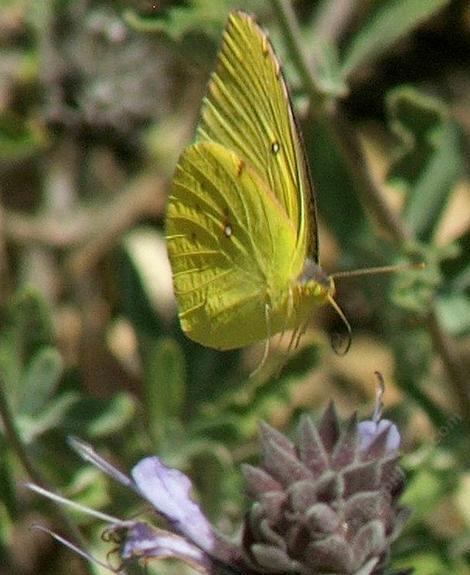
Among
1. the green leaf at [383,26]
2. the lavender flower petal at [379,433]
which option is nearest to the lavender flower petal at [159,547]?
the lavender flower petal at [379,433]

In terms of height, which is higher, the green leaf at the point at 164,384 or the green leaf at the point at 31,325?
the green leaf at the point at 31,325

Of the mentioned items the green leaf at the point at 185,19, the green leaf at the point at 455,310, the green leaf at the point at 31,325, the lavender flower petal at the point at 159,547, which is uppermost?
the green leaf at the point at 185,19

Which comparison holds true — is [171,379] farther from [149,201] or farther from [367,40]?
[149,201]

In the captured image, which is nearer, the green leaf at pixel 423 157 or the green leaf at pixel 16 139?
the green leaf at pixel 423 157

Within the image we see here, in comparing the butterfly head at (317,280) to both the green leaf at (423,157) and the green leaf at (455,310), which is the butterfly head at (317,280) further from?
the green leaf at (455,310)

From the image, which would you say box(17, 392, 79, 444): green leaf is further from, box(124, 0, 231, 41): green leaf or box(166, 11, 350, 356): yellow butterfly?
box(124, 0, 231, 41): green leaf

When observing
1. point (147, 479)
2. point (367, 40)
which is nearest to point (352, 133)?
point (367, 40)
